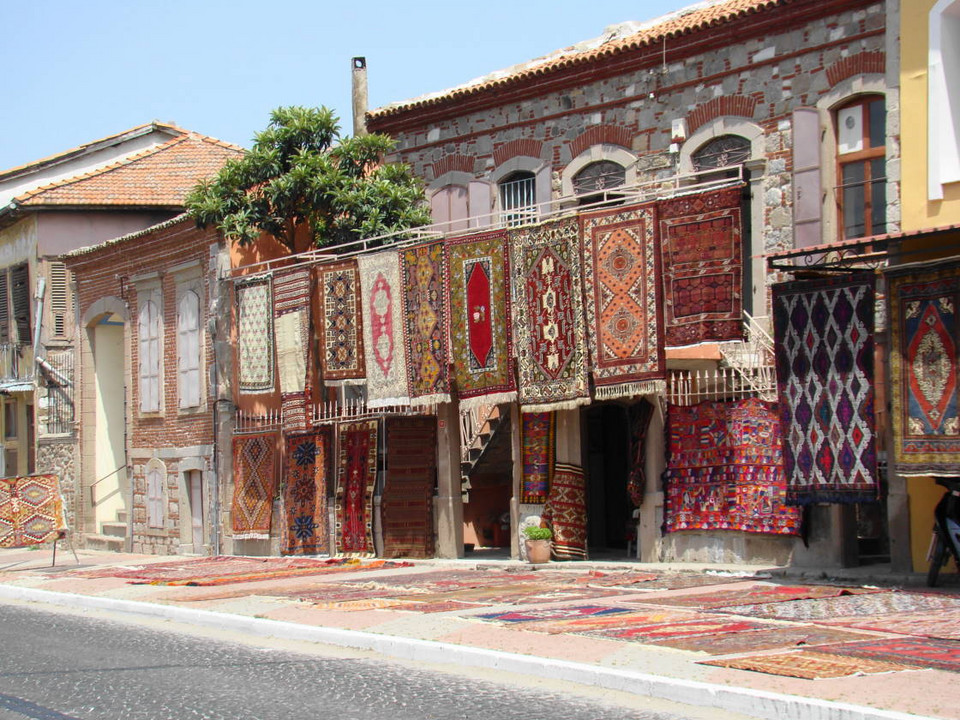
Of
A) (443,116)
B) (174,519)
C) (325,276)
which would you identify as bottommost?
(174,519)

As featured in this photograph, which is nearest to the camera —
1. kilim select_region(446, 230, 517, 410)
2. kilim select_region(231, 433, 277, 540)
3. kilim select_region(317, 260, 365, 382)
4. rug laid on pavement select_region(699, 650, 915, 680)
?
rug laid on pavement select_region(699, 650, 915, 680)

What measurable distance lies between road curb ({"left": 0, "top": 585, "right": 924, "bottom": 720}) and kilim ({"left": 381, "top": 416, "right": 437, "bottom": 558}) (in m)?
6.34

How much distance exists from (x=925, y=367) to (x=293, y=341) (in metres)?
11.2

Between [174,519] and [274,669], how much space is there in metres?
15.6

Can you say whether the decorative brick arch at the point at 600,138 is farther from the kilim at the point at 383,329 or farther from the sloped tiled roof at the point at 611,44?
the kilim at the point at 383,329

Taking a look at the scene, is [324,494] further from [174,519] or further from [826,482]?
[826,482]

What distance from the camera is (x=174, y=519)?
2498cm

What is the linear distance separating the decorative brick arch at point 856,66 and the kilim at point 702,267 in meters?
3.50

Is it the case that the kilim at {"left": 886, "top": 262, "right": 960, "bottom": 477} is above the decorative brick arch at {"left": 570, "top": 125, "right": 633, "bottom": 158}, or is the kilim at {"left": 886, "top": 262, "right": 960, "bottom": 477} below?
below

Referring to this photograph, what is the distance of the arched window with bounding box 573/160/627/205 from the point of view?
20.6 metres

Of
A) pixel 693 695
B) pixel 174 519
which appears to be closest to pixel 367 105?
pixel 174 519

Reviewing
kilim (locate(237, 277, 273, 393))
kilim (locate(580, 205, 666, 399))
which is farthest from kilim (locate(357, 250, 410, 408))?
kilim (locate(580, 205, 666, 399))

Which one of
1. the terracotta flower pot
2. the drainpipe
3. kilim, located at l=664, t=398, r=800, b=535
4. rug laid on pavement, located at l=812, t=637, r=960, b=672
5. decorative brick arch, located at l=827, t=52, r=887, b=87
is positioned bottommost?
the terracotta flower pot

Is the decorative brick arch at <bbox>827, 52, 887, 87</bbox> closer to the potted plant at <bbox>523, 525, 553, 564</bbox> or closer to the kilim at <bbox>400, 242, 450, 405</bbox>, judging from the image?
the kilim at <bbox>400, 242, 450, 405</bbox>
